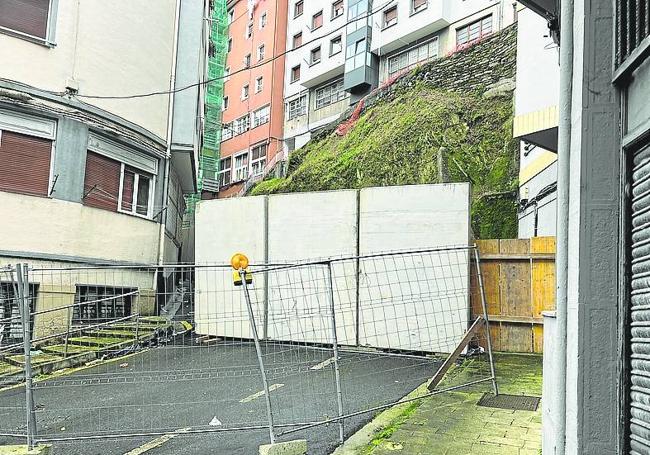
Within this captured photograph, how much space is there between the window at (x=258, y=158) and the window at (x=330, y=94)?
5302 millimetres

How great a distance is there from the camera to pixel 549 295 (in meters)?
7.83

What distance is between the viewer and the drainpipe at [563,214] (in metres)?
2.64

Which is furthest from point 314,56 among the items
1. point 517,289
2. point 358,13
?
point 517,289

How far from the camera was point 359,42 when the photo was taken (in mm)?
32969

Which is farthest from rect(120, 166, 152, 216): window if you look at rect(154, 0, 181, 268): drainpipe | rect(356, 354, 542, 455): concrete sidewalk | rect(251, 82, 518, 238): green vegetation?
rect(356, 354, 542, 455): concrete sidewalk

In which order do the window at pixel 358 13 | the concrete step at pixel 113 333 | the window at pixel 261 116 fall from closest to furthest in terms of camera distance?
the concrete step at pixel 113 333
the window at pixel 358 13
the window at pixel 261 116

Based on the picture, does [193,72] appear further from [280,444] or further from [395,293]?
[280,444]

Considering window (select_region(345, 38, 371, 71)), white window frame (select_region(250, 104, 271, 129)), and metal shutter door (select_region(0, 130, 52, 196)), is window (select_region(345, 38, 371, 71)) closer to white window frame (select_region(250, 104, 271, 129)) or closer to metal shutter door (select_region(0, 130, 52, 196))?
white window frame (select_region(250, 104, 271, 129))

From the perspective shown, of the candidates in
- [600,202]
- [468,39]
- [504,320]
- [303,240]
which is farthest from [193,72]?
[468,39]

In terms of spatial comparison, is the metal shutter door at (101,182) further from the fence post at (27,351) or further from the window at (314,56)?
the window at (314,56)

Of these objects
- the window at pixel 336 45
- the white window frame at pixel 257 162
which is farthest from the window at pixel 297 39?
the white window frame at pixel 257 162

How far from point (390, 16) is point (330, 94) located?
274 inches

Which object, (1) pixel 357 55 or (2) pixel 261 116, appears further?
(2) pixel 261 116

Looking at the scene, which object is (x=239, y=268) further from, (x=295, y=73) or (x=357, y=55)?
(x=295, y=73)
